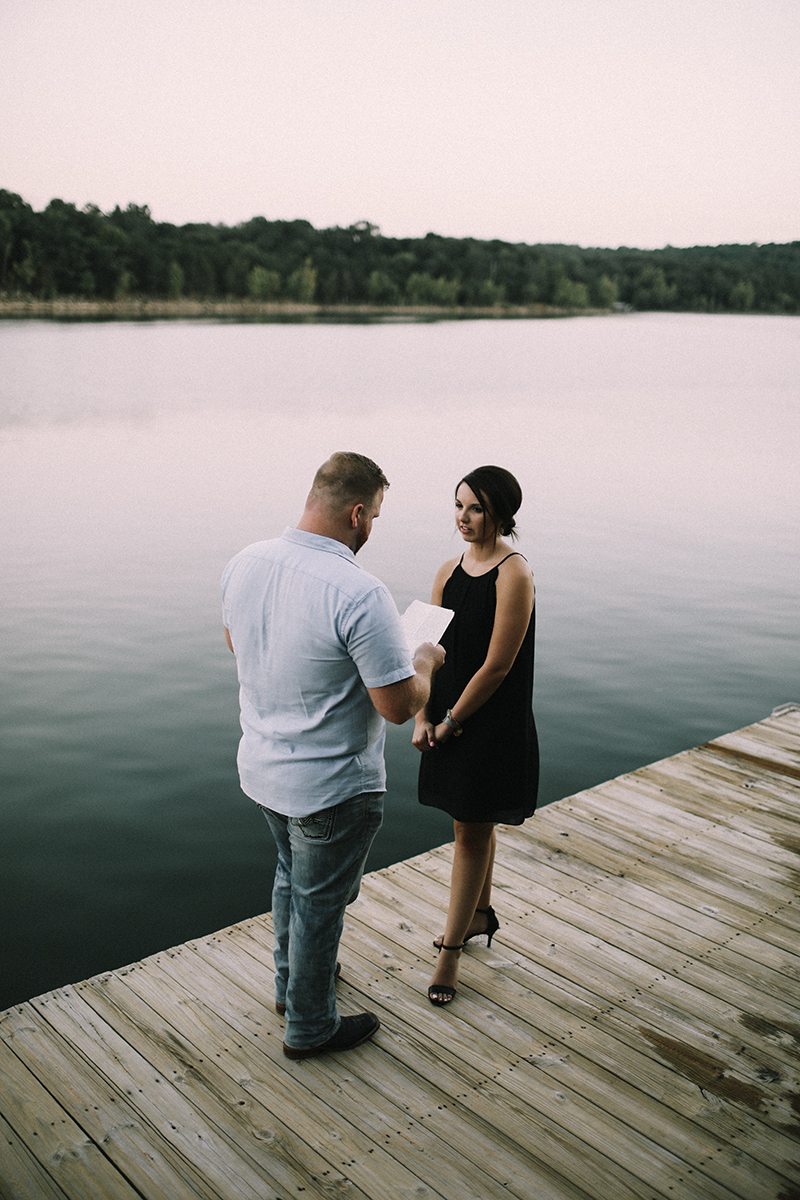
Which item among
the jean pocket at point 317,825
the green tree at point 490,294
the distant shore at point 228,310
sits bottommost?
the jean pocket at point 317,825

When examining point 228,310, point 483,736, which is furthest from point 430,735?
point 228,310

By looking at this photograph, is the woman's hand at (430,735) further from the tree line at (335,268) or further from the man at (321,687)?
the tree line at (335,268)

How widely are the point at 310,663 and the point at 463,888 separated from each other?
48.6 inches

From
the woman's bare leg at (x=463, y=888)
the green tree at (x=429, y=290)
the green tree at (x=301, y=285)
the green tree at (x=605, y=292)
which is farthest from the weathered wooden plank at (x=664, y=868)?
the green tree at (x=605, y=292)

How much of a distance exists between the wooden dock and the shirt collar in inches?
65.5

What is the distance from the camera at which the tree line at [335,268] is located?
9156 centimetres

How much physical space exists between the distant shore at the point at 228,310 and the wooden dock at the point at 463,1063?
7905 cm

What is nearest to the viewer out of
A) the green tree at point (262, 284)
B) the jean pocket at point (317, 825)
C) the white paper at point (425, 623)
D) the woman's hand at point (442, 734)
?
the jean pocket at point (317, 825)

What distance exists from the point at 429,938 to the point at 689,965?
1.01m

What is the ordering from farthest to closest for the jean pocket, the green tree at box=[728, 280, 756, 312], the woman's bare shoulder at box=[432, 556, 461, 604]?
the green tree at box=[728, 280, 756, 312] → the woman's bare shoulder at box=[432, 556, 461, 604] → the jean pocket

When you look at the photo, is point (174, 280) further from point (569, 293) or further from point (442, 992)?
point (442, 992)

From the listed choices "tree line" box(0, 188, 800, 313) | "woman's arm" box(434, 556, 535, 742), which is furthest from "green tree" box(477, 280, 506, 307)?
"woman's arm" box(434, 556, 535, 742)

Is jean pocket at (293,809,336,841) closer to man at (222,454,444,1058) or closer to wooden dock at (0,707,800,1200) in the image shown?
man at (222,454,444,1058)

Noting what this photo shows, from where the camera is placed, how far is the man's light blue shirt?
229 cm
